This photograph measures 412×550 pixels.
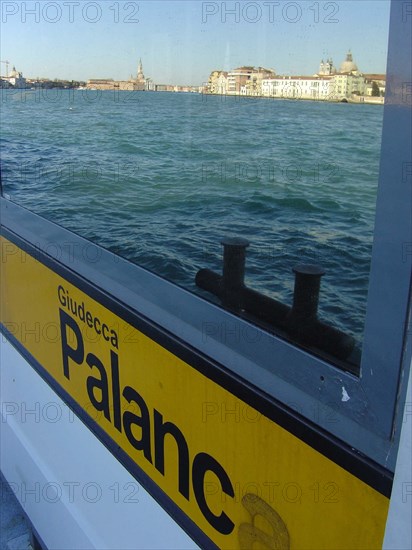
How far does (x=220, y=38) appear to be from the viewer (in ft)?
3.77

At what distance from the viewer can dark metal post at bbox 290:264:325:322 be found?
40.6 inches

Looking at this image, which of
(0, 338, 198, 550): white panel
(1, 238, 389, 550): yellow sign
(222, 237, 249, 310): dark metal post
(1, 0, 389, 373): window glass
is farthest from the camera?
(0, 338, 198, 550): white panel

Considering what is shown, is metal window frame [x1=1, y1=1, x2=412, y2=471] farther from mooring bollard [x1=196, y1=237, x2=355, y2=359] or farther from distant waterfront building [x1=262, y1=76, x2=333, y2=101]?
distant waterfront building [x1=262, y1=76, x2=333, y2=101]

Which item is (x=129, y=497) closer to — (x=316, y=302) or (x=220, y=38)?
(x=316, y=302)

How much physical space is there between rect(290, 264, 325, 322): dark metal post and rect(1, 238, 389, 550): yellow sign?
0.77ft

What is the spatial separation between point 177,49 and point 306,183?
17.8 inches

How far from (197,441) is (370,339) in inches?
25.1

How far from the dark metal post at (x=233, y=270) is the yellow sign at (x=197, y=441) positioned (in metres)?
0.21

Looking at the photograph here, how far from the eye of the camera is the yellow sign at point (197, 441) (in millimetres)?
1068

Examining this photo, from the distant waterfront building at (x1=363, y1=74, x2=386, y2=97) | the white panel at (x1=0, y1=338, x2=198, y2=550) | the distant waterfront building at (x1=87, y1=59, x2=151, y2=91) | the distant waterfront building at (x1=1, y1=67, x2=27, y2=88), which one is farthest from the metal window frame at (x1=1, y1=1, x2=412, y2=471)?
the distant waterfront building at (x1=1, y1=67, x2=27, y2=88)

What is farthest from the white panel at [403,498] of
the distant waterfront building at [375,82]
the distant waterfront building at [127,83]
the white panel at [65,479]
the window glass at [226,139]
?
the distant waterfront building at [127,83]

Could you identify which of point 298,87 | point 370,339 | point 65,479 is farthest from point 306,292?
point 65,479

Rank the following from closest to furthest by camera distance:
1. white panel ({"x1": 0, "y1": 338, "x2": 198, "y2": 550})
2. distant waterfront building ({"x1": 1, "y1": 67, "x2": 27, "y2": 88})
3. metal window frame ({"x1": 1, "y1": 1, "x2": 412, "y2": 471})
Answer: metal window frame ({"x1": 1, "y1": 1, "x2": 412, "y2": 471}) < white panel ({"x1": 0, "y1": 338, "x2": 198, "y2": 550}) < distant waterfront building ({"x1": 1, "y1": 67, "x2": 27, "y2": 88})

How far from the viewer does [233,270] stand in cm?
120
